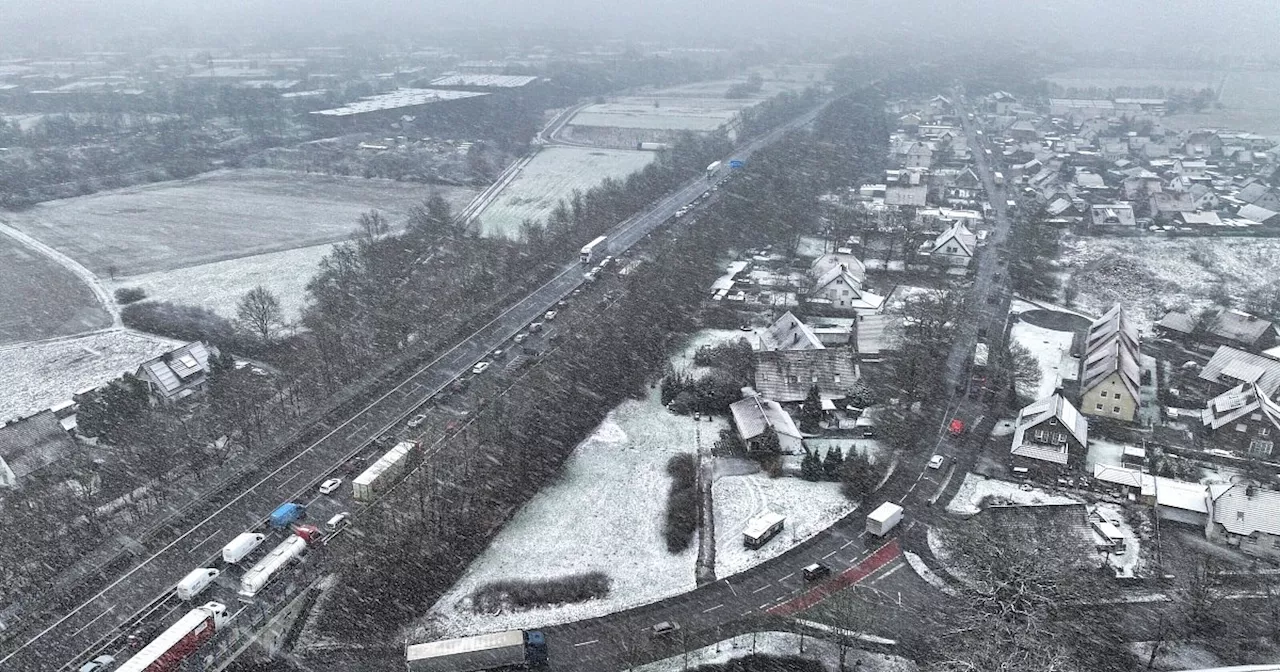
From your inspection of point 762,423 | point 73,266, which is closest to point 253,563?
point 762,423

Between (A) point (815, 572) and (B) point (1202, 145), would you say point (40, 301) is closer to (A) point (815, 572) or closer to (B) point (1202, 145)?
(A) point (815, 572)

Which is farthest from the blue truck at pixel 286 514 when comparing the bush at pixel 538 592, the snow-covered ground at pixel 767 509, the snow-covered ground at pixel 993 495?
the snow-covered ground at pixel 993 495

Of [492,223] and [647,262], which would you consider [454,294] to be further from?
[492,223]

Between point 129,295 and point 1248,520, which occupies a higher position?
point 129,295

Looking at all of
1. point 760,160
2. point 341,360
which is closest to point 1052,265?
point 760,160

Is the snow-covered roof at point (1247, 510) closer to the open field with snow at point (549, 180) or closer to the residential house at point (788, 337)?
the residential house at point (788, 337)

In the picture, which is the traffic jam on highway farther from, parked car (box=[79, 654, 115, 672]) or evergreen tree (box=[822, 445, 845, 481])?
evergreen tree (box=[822, 445, 845, 481])
